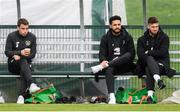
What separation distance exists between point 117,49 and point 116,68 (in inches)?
13.9

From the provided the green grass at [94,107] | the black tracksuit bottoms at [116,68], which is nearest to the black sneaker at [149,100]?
the green grass at [94,107]

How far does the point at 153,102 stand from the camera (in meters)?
14.7

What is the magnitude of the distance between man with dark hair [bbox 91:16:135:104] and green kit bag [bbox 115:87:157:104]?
380 millimetres

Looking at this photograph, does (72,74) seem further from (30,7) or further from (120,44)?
(30,7)

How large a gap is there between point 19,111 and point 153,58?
3.18 metres

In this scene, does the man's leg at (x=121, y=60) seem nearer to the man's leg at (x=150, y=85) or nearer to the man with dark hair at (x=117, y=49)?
the man with dark hair at (x=117, y=49)

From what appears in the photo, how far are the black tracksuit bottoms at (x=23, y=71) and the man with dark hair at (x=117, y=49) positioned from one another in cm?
117

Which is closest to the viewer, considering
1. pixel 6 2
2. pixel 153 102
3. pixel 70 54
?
pixel 153 102

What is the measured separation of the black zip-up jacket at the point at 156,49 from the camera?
1499cm

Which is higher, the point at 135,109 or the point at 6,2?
the point at 6,2

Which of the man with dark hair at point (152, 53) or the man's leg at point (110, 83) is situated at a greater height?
the man with dark hair at point (152, 53)

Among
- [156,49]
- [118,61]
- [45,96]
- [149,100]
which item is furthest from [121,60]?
[45,96]

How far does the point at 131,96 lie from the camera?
1509 centimetres

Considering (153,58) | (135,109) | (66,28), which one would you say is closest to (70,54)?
(66,28)
